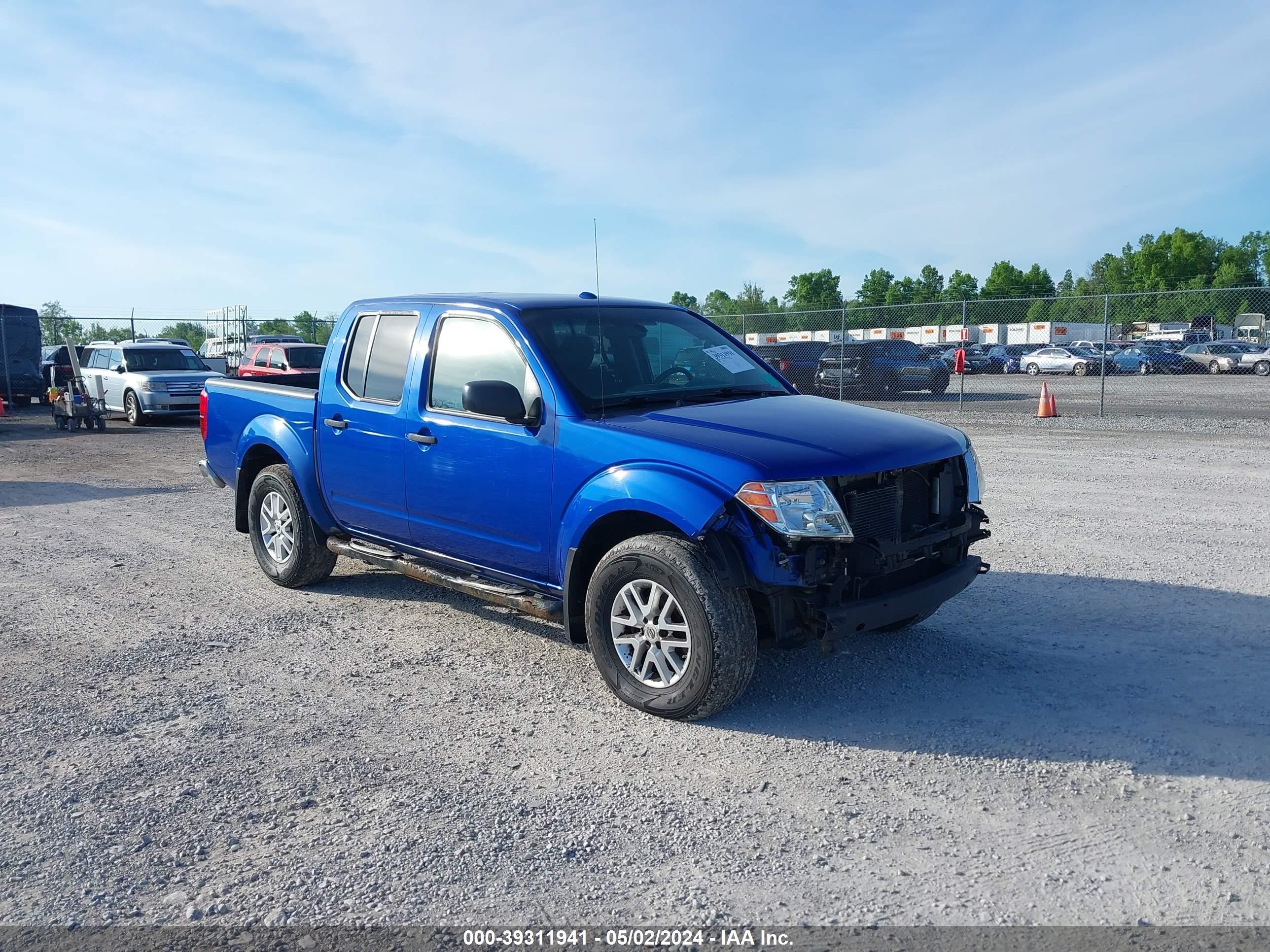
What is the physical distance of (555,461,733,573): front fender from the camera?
431 centimetres

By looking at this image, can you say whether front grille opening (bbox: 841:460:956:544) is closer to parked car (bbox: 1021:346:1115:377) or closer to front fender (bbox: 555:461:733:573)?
front fender (bbox: 555:461:733:573)

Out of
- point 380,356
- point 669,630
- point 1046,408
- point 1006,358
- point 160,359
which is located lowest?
point 1046,408

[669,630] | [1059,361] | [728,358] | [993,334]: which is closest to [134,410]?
[728,358]

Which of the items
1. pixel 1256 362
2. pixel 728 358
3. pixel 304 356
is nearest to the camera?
pixel 728 358

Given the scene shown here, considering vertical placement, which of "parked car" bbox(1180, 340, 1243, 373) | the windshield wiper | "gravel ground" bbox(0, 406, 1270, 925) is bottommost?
"gravel ground" bbox(0, 406, 1270, 925)

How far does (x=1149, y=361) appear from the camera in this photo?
30.4 metres

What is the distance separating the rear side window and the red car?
16.0m

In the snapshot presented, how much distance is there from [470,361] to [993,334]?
61.5 m

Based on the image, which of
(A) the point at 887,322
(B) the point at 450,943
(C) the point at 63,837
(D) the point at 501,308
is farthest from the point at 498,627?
(A) the point at 887,322

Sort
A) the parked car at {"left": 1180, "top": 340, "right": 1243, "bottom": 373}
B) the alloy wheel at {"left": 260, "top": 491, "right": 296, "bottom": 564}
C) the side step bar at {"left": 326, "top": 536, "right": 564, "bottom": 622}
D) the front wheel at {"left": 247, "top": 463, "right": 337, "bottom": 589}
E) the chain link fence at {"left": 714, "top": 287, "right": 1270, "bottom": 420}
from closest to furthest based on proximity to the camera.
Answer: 1. the side step bar at {"left": 326, "top": 536, "right": 564, "bottom": 622}
2. the front wheel at {"left": 247, "top": 463, "right": 337, "bottom": 589}
3. the alloy wheel at {"left": 260, "top": 491, "right": 296, "bottom": 564}
4. the chain link fence at {"left": 714, "top": 287, "right": 1270, "bottom": 420}
5. the parked car at {"left": 1180, "top": 340, "right": 1243, "bottom": 373}

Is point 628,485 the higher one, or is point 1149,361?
point 628,485

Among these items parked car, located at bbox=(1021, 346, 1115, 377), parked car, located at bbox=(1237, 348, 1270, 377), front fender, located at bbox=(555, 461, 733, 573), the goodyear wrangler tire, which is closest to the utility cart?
front fender, located at bbox=(555, 461, 733, 573)

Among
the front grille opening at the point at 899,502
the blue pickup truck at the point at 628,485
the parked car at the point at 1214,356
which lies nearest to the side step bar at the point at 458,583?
the blue pickup truck at the point at 628,485

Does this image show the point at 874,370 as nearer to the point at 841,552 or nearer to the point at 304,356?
the point at 304,356
